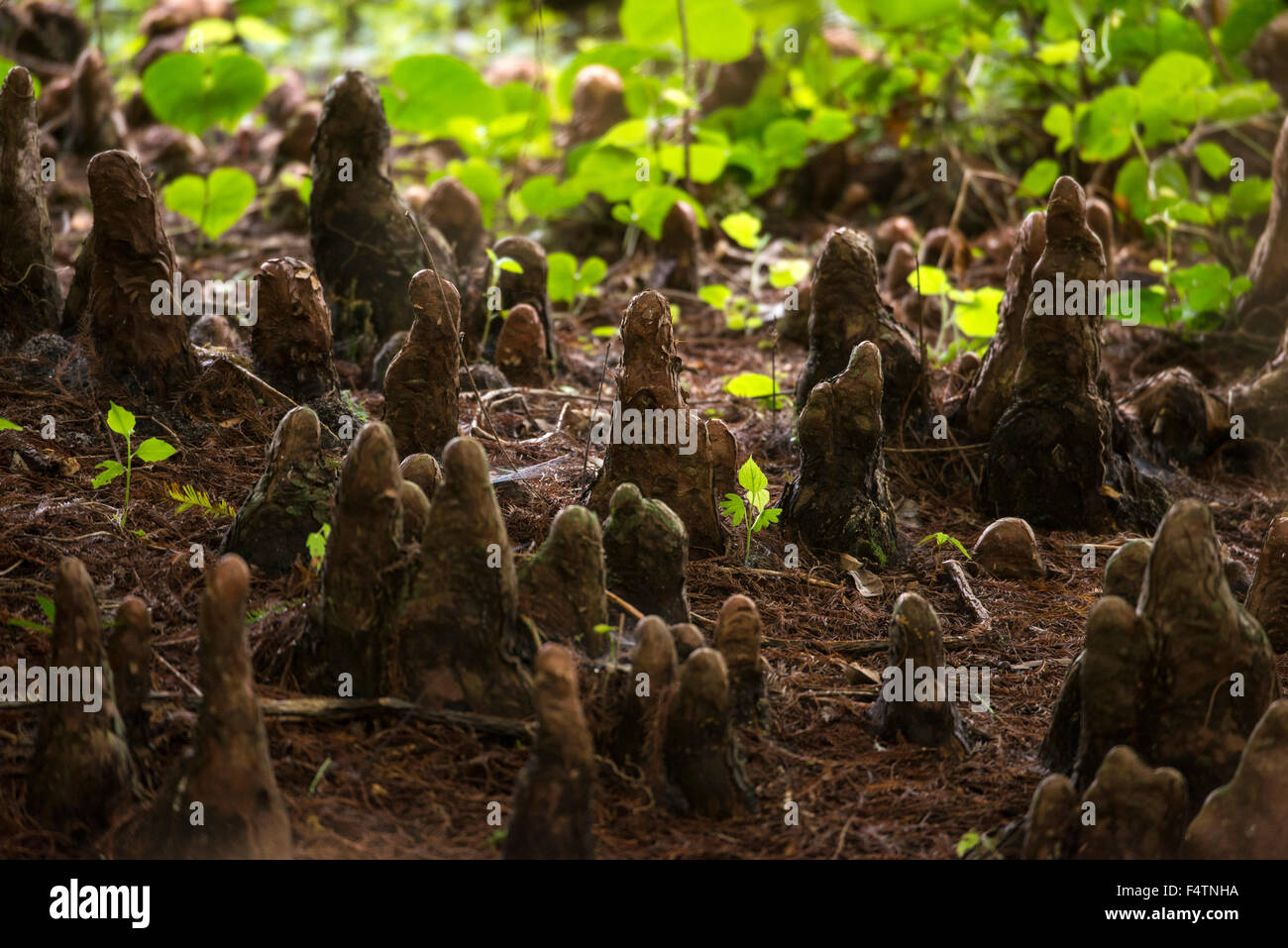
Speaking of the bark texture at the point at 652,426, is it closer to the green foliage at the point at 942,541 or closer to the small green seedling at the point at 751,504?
the small green seedling at the point at 751,504

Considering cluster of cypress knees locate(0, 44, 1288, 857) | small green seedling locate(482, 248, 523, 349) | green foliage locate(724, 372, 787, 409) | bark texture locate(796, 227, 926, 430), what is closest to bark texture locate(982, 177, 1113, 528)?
cluster of cypress knees locate(0, 44, 1288, 857)

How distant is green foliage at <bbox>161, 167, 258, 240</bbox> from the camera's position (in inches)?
261

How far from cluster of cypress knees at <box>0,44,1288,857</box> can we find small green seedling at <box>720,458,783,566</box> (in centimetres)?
8

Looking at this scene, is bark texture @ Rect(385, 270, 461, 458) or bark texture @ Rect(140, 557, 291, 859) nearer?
bark texture @ Rect(140, 557, 291, 859)

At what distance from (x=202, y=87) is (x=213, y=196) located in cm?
97

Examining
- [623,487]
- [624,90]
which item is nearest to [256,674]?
[623,487]

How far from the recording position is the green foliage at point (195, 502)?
4043mm

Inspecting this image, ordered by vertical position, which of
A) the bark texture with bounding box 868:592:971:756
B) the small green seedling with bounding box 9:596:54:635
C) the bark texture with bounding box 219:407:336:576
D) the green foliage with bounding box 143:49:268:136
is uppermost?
the green foliage with bounding box 143:49:268:136

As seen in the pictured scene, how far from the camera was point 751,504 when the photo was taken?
436 cm

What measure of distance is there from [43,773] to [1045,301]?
3.73 m

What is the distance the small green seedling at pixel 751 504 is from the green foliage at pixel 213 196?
369 centimetres

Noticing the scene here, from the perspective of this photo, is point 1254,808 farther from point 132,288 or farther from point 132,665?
point 132,288

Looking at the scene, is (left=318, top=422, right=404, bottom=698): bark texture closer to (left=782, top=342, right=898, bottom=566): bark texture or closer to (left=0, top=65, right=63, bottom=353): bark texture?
(left=782, top=342, right=898, bottom=566): bark texture
